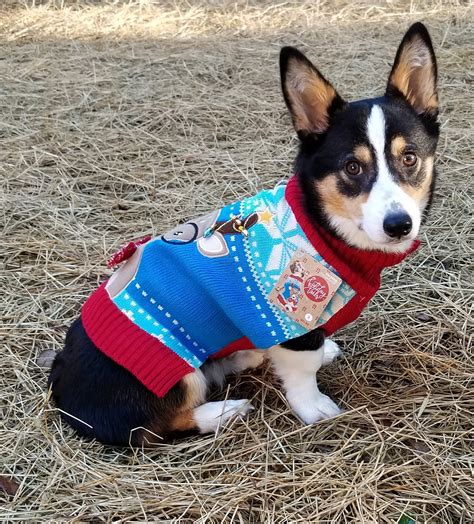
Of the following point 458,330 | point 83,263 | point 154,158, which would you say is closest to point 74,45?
point 154,158

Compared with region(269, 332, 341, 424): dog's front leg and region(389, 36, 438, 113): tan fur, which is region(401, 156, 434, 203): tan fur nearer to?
region(389, 36, 438, 113): tan fur

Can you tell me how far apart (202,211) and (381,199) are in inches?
80.3

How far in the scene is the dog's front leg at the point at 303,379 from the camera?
2.57 meters

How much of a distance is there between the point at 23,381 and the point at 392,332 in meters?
1.69

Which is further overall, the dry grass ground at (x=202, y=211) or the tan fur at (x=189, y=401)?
the tan fur at (x=189, y=401)

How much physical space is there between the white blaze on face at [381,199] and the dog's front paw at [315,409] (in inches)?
29.8

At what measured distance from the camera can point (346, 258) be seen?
247 cm

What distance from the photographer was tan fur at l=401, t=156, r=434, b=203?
2.34m

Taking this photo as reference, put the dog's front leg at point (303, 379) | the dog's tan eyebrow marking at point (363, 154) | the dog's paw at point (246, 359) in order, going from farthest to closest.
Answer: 1. the dog's paw at point (246, 359)
2. the dog's front leg at point (303, 379)
3. the dog's tan eyebrow marking at point (363, 154)

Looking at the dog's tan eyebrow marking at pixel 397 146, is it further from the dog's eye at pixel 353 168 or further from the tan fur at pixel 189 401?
the tan fur at pixel 189 401

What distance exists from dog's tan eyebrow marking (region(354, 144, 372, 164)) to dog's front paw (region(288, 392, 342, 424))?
38.6 inches

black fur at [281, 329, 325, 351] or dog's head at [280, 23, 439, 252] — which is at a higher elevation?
dog's head at [280, 23, 439, 252]

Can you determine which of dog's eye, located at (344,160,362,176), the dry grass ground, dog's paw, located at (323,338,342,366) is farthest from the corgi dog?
dog's paw, located at (323,338,342,366)

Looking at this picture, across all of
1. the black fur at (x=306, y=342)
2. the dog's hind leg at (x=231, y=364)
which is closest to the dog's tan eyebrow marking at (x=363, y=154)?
the black fur at (x=306, y=342)
